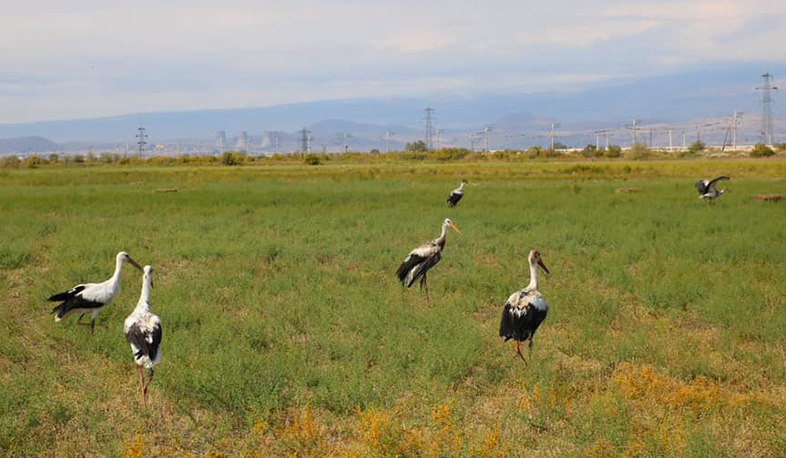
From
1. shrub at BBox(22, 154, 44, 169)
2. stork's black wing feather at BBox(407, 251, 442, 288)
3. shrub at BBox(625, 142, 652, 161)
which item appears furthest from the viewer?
shrub at BBox(625, 142, 652, 161)

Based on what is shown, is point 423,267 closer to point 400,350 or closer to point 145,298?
point 400,350

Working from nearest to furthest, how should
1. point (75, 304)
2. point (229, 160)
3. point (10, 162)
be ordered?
point (75, 304)
point (10, 162)
point (229, 160)

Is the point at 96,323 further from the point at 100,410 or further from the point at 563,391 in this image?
the point at 563,391

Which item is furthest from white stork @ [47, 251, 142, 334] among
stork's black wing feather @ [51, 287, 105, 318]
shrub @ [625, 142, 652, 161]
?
shrub @ [625, 142, 652, 161]

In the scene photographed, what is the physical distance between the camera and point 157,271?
15344mm

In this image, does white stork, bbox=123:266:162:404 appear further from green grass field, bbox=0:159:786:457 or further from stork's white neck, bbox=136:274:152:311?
green grass field, bbox=0:159:786:457

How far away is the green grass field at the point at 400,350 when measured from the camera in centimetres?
695

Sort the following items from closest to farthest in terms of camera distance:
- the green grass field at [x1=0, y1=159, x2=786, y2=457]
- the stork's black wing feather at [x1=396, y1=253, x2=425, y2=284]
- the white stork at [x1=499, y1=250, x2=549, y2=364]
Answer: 1. the green grass field at [x1=0, y1=159, x2=786, y2=457]
2. the white stork at [x1=499, y1=250, x2=549, y2=364]
3. the stork's black wing feather at [x1=396, y1=253, x2=425, y2=284]

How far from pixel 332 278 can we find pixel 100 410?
6821 millimetres

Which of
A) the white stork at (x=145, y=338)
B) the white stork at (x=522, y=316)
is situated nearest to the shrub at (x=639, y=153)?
the white stork at (x=522, y=316)

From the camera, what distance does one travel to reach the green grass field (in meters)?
6.95

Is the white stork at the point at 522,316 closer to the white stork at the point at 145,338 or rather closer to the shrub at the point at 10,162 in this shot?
the white stork at the point at 145,338

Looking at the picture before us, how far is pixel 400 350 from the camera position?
906 centimetres

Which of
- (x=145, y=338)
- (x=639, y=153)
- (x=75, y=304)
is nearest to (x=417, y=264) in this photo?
(x=75, y=304)
